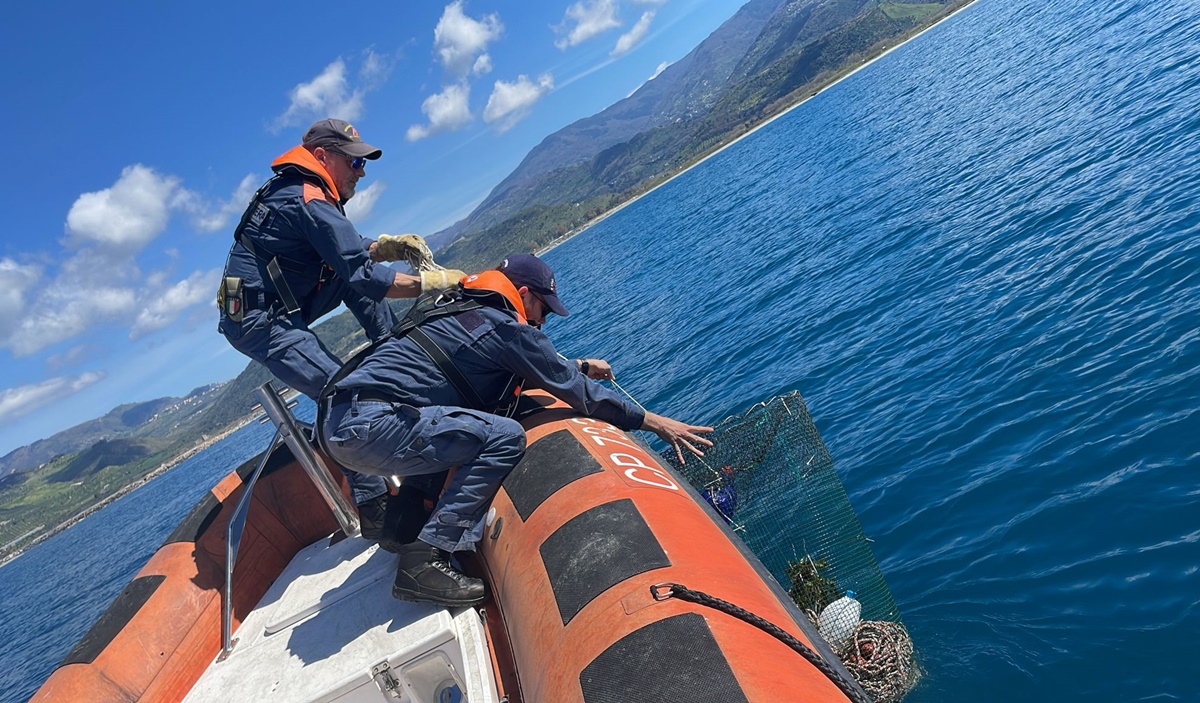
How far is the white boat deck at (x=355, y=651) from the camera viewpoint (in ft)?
13.6

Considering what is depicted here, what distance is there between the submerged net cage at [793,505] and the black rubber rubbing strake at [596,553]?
1828 millimetres

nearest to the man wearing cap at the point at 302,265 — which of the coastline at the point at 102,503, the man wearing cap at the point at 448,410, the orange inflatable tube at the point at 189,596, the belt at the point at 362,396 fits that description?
the man wearing cap at the point at 448,410

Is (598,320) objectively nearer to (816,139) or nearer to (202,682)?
(202,682)

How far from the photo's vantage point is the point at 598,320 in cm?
3262

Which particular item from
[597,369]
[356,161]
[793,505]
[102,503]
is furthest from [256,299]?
[102,503]

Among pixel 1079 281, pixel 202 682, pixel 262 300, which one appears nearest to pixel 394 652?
pixel 202 682

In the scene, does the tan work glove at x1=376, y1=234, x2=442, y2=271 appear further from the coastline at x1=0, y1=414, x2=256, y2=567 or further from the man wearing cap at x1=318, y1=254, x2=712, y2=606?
the coastline at x1=0, y1=414, x2=256, y2=567

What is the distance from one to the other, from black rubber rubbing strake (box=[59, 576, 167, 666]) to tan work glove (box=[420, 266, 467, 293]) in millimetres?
3534

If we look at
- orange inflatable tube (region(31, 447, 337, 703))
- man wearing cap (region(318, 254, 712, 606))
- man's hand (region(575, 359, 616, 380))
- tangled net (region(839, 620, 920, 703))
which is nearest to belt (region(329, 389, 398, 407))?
man wearing cap (region(318, 254, 712, 606))

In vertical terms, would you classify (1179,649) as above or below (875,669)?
below

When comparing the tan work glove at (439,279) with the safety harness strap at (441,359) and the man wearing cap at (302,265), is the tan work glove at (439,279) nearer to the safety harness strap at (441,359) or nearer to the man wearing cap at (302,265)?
the man wearing cap at (302,265)

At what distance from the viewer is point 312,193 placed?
5.25m

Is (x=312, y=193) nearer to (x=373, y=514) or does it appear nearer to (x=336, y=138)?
(x=336, y=138)

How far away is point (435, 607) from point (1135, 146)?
17.1 metres
